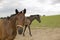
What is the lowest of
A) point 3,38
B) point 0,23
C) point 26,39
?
point 26,39

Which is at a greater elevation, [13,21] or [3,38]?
[13,21]

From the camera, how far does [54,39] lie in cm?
1506

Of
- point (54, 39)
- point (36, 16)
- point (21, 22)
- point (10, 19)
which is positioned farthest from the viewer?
point (36, 16)

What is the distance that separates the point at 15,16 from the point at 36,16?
14.8 m

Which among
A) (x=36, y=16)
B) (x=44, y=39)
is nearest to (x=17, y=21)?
(x=44, y=39)

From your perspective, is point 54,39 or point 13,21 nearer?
point 13,21

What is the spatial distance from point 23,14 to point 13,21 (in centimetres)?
57

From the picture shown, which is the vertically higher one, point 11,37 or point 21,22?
point 21,22

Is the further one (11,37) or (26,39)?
(26,39)

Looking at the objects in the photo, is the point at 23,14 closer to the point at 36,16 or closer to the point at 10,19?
the point at 10,19

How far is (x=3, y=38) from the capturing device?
8.21 metres

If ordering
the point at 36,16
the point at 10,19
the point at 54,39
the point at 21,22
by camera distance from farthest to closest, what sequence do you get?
1. the point at 36,16
2. the point at 54,39
3. the point at 10,19
4. the point at 21,22

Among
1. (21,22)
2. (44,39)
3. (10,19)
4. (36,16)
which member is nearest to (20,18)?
(21,22)

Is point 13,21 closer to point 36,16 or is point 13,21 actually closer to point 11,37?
point 11,37
